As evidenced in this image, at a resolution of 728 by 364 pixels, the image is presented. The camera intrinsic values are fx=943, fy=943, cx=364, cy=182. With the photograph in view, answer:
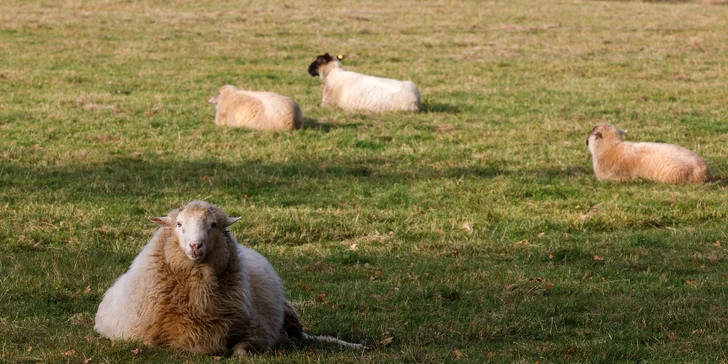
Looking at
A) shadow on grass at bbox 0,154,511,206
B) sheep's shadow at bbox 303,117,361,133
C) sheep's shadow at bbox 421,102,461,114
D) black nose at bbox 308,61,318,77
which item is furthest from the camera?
black nose at bbox 308,61,318,77

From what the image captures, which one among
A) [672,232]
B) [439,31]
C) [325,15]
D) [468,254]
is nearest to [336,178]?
[468,254]

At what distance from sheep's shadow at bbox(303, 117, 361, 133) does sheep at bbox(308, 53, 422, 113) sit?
207 cm

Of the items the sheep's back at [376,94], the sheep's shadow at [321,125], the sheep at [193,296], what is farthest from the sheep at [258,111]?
the sheep at [193,296]

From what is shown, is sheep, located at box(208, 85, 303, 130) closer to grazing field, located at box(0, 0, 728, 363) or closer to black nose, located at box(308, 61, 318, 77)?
grazing field, located at box(0, 0, 728, 363)

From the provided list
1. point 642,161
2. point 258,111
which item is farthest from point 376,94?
point 642,161

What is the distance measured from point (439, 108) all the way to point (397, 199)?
840 centimetres

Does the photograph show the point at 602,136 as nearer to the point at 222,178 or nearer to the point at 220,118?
the point at 222,178

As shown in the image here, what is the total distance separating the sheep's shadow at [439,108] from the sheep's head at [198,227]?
47.4ft

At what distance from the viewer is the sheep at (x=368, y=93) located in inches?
822

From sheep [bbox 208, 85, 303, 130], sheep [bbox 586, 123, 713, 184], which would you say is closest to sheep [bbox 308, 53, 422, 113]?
sheep [bbox 208, 85, 303, 130]

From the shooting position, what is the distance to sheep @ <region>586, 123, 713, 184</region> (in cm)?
1432

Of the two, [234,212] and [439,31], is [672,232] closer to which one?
[234,212]

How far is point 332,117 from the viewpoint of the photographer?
19891mm

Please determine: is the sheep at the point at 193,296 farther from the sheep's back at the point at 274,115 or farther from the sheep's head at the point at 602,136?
the sheep's back at the point at 274,115
